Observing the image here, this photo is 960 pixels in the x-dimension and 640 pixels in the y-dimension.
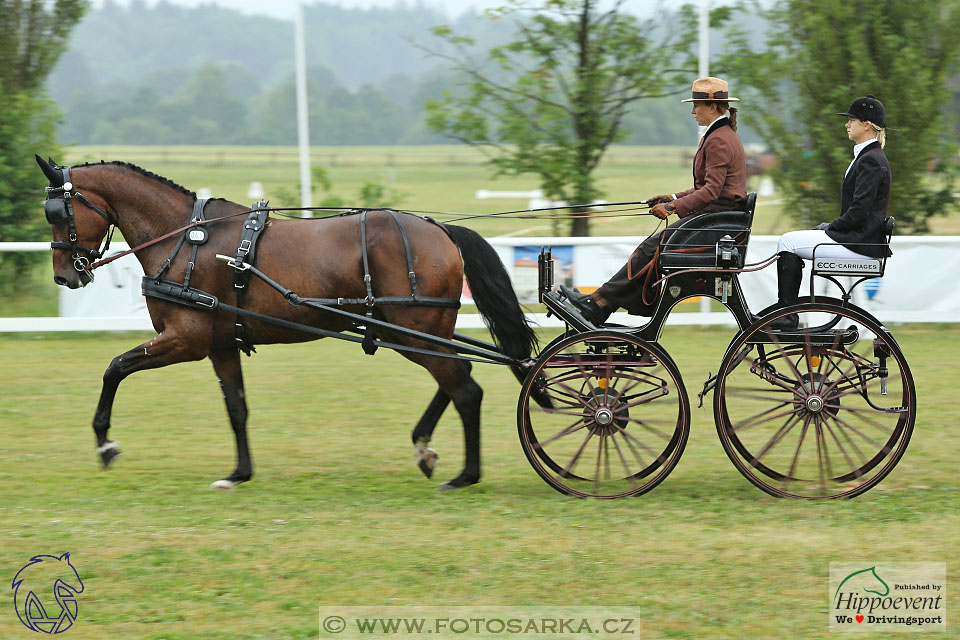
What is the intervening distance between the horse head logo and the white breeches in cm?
180

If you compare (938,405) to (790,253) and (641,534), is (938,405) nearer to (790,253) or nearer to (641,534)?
(790,253)

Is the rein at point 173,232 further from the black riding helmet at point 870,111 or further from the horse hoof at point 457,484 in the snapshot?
the black riding helmet at point 870,111

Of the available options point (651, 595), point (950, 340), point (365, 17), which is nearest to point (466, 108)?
point (950, 340)

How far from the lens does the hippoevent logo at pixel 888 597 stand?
4297mm

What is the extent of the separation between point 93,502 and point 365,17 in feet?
141

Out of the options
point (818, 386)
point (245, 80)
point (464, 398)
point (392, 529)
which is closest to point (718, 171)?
point (818, 386)

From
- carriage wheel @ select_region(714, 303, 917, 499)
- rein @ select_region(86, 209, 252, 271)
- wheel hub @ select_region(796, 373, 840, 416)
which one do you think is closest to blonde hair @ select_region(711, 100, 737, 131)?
carriage wheel @ select_region(714, 303, 917, 499)

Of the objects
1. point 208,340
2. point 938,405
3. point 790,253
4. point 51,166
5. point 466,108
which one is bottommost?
point 938,405

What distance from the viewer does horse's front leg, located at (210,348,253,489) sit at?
6.44 metres

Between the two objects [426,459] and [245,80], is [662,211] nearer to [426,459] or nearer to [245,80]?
[426,459]

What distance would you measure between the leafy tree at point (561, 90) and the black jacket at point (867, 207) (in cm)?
830

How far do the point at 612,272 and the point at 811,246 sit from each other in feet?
18.2

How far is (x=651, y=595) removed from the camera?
179 inches

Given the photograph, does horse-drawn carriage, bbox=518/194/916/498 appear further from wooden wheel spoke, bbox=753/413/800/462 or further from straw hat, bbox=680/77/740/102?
straw hat, bbox=680/77/740/102
